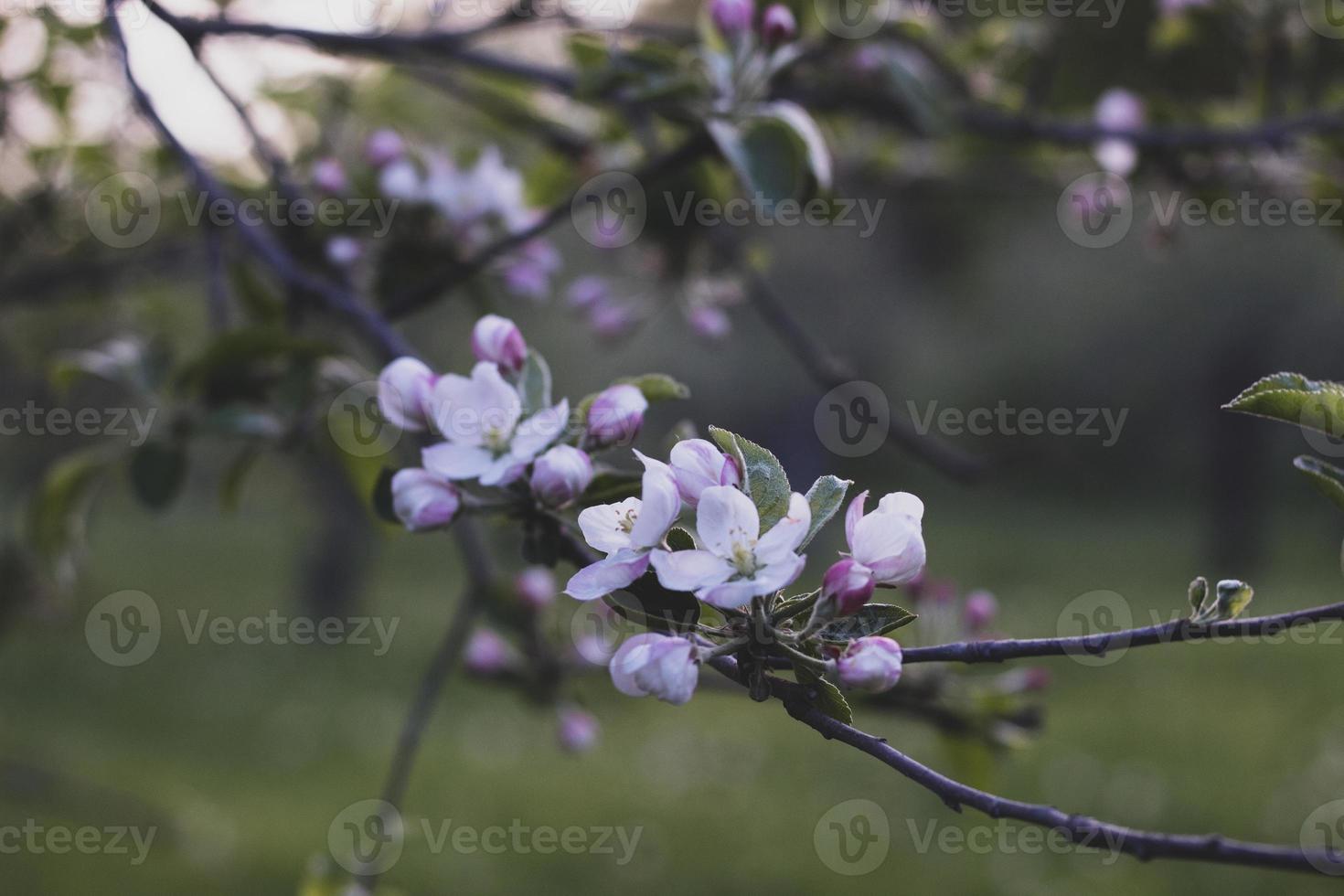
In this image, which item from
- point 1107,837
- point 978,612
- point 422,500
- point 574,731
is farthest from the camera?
point 574,731

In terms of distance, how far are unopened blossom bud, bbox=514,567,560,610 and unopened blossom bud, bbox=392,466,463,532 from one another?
482mm

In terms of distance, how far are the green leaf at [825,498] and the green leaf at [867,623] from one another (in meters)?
0.05

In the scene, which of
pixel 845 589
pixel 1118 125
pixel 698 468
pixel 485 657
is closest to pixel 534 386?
pixel 698 468

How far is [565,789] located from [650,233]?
3.51 metres

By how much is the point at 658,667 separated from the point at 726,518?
95 millimetres

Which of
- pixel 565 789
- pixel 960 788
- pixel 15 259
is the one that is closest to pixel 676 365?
pixel 565 789

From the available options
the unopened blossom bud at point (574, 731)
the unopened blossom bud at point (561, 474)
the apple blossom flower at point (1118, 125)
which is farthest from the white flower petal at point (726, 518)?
the apple blossom flower at point (1118, 125)

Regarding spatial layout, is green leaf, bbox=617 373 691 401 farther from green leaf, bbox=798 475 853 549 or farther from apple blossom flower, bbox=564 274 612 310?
apple blossom flower, bbox=564 274 612 310

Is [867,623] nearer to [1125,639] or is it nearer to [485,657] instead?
[1125,639]

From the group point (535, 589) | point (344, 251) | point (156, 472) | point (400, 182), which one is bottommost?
point (156, 472)

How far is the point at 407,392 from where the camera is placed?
2.70 feet

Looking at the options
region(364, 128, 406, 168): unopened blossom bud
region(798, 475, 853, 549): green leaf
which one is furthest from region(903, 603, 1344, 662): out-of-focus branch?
region(364, 128, 406, 168): unopened blossom bud

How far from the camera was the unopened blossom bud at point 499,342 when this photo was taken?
837 mm

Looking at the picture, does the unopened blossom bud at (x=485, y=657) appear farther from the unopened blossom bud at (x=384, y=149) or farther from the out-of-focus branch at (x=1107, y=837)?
the out-of-focus branch at (x=1107, y=837)
